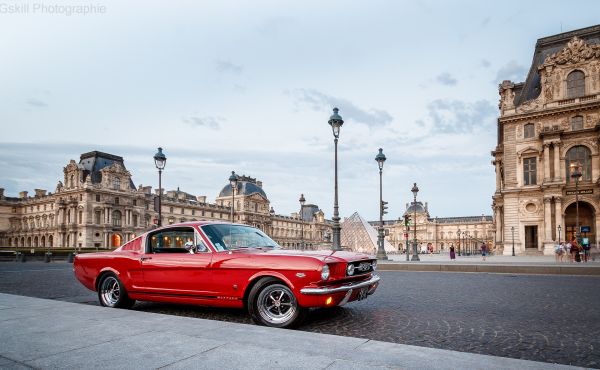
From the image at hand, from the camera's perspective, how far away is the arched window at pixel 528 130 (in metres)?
42.2

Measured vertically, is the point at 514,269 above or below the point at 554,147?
below

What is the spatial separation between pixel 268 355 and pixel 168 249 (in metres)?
4.05

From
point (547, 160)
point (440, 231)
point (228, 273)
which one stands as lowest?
point (440, 231)

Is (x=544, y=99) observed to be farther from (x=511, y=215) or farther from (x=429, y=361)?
(x=429, y=361)

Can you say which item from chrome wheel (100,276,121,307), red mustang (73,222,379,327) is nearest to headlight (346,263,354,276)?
red mustang (73,222,379,327)

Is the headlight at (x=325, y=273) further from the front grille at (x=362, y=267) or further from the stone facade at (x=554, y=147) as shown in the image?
the stone facade at (x=554, y=147)

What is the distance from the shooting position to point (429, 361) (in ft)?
11.9

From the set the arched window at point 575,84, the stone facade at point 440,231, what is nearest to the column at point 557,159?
the arched window at point 575,84

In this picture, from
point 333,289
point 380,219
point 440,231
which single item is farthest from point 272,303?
point 440,231

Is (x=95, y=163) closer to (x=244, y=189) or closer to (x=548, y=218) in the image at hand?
(x=244, y=189)

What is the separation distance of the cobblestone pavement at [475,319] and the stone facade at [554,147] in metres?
33.4

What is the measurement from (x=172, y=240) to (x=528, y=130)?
43.9 metres

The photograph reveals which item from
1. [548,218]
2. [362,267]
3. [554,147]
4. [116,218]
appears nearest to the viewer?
[362,267]

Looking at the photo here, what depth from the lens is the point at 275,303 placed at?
6020 mm
